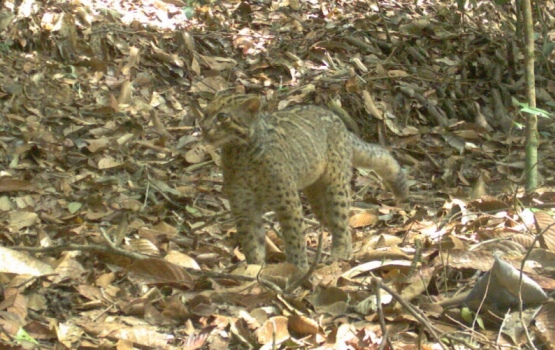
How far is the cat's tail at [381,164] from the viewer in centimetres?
793

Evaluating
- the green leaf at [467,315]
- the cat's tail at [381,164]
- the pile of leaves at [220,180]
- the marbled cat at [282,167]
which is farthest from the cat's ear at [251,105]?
the green leaf at [467,315]

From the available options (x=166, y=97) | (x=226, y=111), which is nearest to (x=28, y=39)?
(x=166, y=97)

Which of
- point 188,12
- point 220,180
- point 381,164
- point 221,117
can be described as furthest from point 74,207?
point 188,12

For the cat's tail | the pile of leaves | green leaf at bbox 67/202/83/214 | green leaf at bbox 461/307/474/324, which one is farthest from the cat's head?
green leaf at bbox 461/307/474/324

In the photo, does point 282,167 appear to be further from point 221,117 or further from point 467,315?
point 467,315

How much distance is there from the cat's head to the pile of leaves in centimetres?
99

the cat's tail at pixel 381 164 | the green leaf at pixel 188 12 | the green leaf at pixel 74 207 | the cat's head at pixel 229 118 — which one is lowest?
the green leaf at pixel 74 207

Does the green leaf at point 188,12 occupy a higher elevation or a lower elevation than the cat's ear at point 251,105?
higher

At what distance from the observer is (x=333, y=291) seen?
18.0 feet

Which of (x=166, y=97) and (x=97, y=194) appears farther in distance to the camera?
(x=166, y=97)

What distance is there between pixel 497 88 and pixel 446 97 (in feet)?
2.63

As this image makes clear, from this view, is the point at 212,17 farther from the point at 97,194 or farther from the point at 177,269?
the point at 177,269

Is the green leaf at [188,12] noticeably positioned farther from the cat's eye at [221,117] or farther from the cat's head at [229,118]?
the cat's eye at [221,117]

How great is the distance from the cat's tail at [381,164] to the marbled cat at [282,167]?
16cm
